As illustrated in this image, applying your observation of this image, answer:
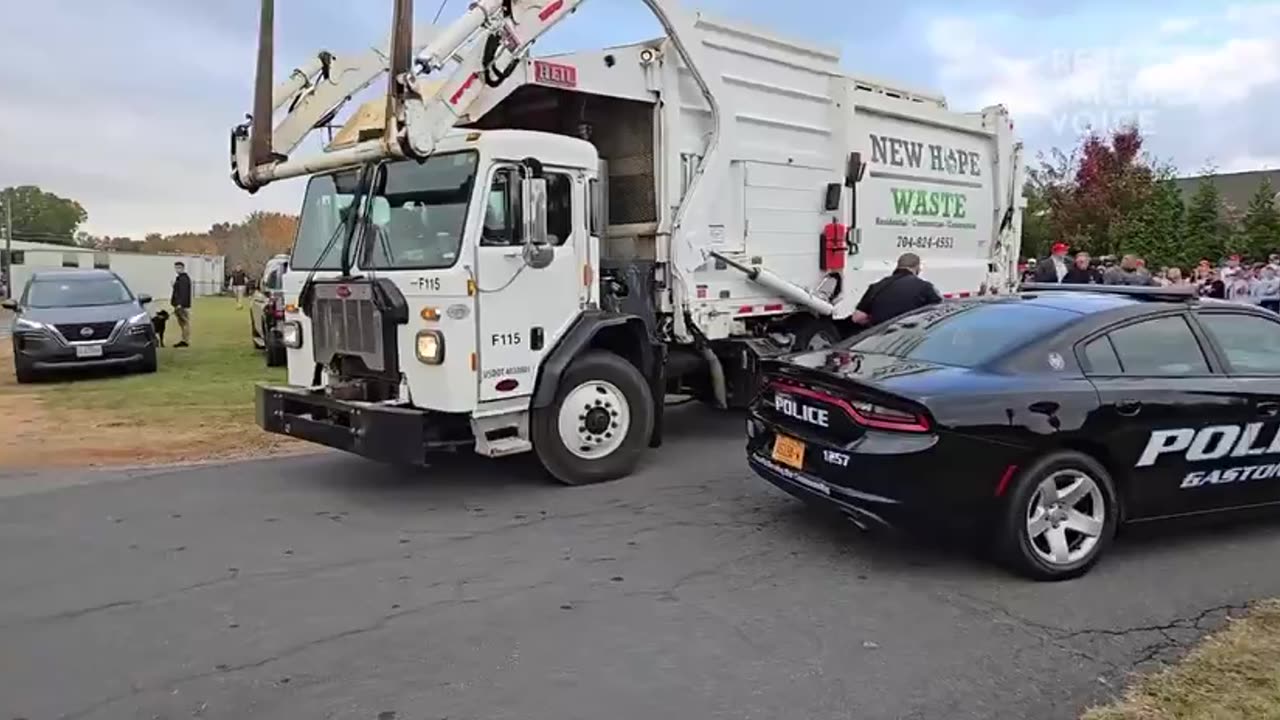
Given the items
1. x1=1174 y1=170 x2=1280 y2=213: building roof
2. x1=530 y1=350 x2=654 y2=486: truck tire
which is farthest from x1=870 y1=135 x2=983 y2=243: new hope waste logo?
x1=1174 y1=170 x2=1280 y2=213: building roof

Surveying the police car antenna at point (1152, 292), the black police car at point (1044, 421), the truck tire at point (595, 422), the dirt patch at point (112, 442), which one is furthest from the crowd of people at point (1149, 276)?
the dirt patch at point (112, 442)

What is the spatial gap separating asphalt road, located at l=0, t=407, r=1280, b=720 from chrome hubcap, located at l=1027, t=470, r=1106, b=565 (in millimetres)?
181

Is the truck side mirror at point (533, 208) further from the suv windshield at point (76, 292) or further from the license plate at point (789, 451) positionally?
the suv windshield at point (76, 292)

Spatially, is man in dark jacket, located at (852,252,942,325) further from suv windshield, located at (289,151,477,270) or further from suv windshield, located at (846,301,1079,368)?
suv windshield, located at (289,151,477,270)

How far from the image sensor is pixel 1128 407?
5363 mm

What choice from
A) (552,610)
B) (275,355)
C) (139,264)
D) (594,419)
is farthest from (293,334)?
(139,264)

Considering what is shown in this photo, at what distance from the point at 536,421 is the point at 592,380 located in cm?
53

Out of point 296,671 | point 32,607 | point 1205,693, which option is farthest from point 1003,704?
point 32,607

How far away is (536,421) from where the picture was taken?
717cm

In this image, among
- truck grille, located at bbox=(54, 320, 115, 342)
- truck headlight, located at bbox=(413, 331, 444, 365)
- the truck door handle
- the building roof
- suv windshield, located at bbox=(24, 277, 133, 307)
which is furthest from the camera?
the building roof

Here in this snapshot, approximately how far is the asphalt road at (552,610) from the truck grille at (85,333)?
26.0 feet

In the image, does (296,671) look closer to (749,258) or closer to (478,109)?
(478,109)

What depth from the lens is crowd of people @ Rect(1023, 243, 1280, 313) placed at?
1484cm

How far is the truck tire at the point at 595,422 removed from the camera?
7.23 meters
